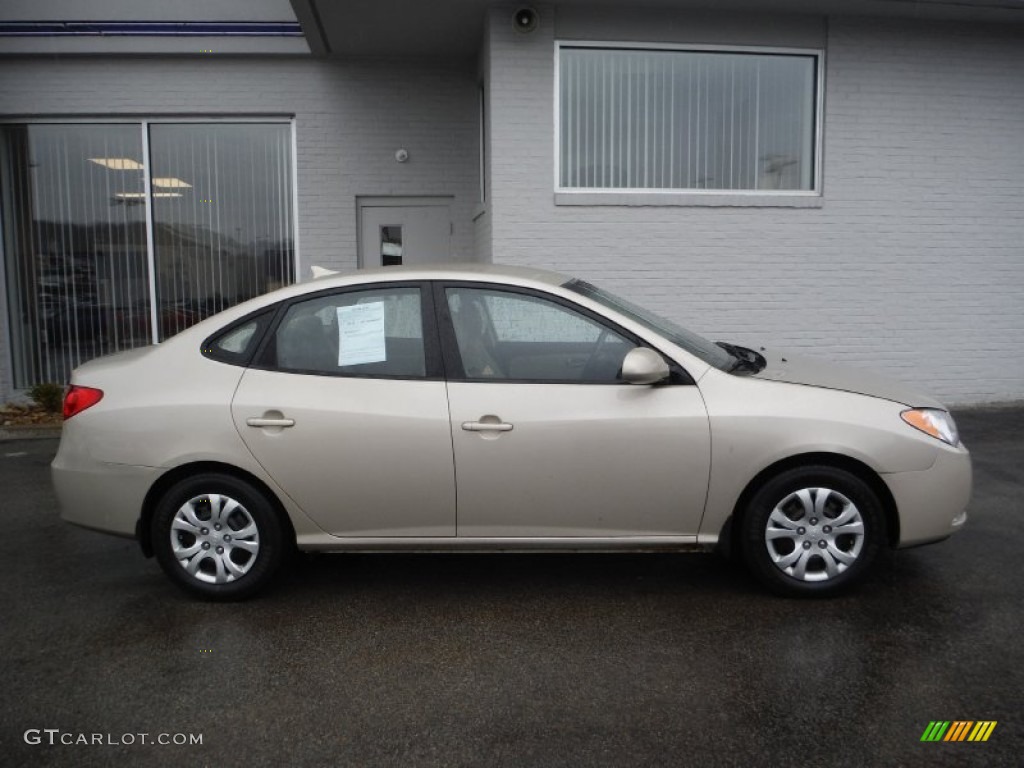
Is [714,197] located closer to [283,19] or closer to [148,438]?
[283,19]

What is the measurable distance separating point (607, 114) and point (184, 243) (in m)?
5.09

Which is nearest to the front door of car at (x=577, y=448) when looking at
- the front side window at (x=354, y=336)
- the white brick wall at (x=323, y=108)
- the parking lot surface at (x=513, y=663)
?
the front side window at (x=354, y=336)

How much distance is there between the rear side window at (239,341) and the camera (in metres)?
4.56

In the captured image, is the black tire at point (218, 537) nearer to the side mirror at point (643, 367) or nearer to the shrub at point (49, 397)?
the side mirror at point (643, 367)

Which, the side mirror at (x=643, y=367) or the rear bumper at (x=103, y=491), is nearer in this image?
the side mirror at (x=643, y=367)

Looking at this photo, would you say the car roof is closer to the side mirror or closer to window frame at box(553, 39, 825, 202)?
the side mirror

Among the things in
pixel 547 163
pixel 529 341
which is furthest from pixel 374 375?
pixel 547 163

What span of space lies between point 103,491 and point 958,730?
3881 millimetres

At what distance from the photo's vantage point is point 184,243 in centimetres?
1059

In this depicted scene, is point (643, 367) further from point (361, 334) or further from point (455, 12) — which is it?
point (455, 12)

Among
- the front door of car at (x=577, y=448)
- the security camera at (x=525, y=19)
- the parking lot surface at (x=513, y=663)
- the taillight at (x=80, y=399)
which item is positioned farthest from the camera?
the security camera at (x=525, y=19)

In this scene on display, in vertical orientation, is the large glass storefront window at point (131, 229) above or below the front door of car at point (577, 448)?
above

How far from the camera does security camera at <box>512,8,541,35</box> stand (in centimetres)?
855

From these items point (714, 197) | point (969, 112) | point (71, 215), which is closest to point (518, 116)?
point (714, 197)
